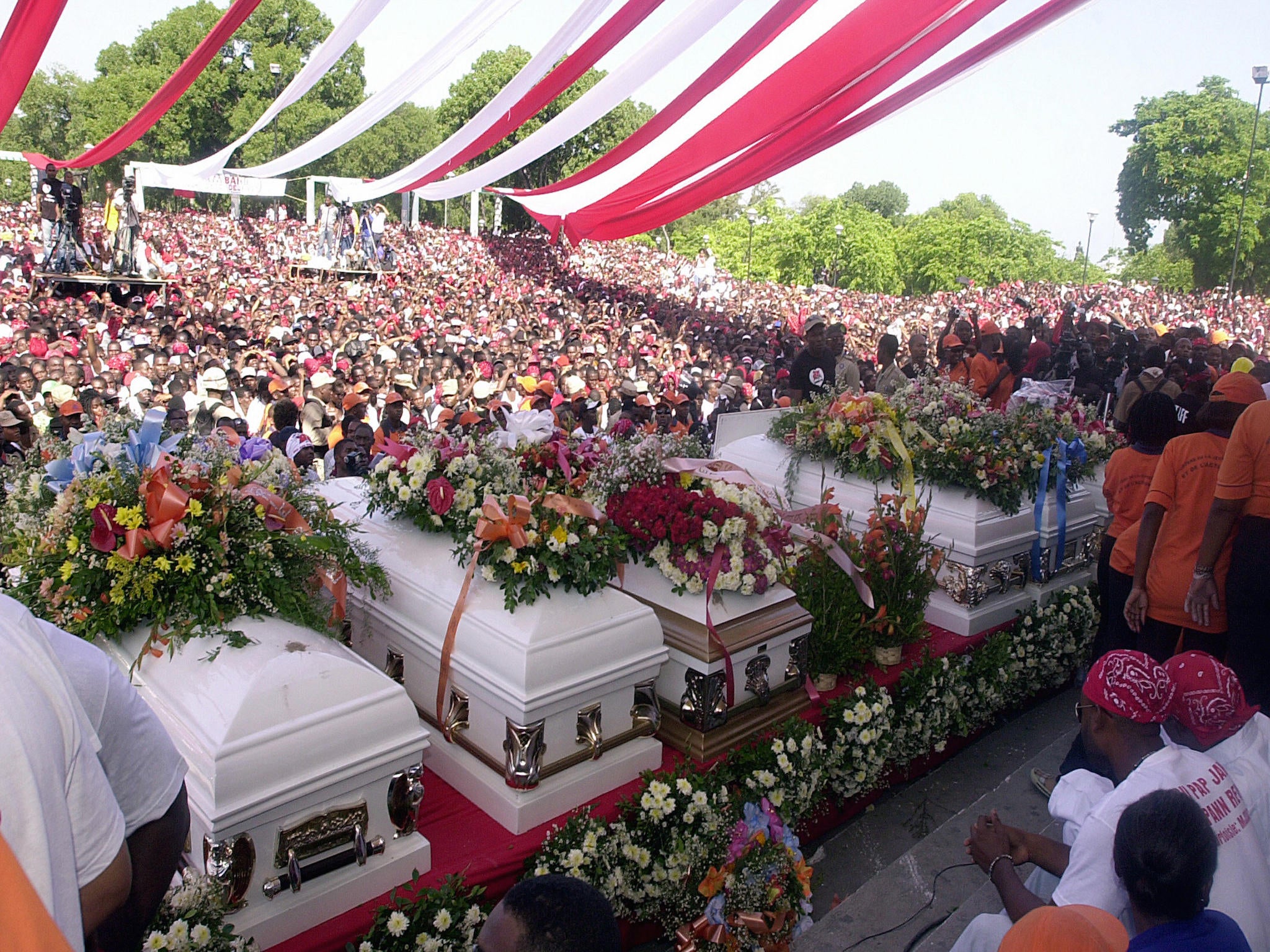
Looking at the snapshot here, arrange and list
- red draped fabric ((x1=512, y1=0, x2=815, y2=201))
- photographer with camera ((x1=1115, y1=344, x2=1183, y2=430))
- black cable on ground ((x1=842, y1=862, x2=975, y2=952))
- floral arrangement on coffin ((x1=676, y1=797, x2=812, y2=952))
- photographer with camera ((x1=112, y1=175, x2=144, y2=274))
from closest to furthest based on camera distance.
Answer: floral arrangement on coffin ((x1=676, y1=797, x2=812, y2=952)) → black cable on ground ((x1=842, y1=862, x2=975, y2=952)) → red draped fabric ((x1=512, y1=0, x2=815, y2=201)) → photographer with camera ((x1=1115, y1=344, x2=1183, y2=430)) → photographer with camera ((x1=112, y1=175, x2=144, y2=274))

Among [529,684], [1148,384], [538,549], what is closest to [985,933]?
[529,684]

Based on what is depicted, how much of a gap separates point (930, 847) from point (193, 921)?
2.65 metres

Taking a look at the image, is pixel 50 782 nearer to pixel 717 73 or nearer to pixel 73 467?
pixel 73 467

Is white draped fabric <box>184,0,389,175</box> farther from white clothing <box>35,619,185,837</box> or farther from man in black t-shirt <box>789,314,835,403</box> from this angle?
white clothing <box>35,619,185,837</box>

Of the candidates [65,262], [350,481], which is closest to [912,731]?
[350,481]

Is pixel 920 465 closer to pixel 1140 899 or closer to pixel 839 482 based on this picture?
pixel 839 482

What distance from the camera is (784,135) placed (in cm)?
→ 704

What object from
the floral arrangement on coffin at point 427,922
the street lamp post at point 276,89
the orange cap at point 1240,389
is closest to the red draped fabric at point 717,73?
the orange cap at point 1240,389

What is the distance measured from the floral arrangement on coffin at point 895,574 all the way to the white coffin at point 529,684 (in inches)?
53.1

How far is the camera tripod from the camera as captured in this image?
15477mm

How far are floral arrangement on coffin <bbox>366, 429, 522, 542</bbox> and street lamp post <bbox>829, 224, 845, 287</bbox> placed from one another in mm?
40137

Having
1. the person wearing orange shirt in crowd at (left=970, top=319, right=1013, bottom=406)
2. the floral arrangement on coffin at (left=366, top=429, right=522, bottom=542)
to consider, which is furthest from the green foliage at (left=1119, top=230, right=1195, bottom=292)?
the floral arrangement on coffin at (left=366, top=429, right=522, bottom=542)

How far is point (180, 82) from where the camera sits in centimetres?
680

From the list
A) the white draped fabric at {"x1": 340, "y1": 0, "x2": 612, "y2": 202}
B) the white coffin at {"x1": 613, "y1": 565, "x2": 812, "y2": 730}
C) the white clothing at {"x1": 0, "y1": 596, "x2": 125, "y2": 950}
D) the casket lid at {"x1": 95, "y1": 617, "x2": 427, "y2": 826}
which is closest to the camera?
the white clothing at {"x1": 0, "y1": 596, "x2": 125, "y2": 950}
